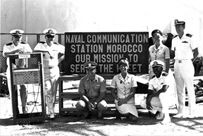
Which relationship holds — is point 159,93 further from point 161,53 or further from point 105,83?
point 105,83

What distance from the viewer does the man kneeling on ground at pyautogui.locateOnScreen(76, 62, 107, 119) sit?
6434 mm

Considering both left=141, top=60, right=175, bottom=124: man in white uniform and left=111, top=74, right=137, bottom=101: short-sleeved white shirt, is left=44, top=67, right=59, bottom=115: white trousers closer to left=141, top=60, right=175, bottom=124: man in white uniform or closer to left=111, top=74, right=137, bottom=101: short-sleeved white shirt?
left=111, top=74, right=137, bottom=101: short-sleeved white shirt

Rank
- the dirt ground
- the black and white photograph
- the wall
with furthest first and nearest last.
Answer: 1. the wall
2. the black and white photograph
3. the dirt ground

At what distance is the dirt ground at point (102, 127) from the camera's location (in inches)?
220

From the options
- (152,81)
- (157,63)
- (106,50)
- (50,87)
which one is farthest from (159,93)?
(50,87)

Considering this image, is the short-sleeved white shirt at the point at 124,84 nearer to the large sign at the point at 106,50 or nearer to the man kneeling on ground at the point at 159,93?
the man kneeling on ground at the point at 159,93

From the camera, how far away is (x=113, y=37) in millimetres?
6875

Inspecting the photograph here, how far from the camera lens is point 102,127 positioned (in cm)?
595

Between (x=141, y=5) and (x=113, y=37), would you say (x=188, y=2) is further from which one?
(x=113, y=37)

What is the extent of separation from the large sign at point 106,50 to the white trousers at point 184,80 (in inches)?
26.0

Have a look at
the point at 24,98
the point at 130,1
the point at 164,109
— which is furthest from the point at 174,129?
the point at 130,1

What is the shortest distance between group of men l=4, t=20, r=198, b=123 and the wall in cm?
744

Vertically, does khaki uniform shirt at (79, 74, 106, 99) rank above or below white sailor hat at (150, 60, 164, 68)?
Answer: below

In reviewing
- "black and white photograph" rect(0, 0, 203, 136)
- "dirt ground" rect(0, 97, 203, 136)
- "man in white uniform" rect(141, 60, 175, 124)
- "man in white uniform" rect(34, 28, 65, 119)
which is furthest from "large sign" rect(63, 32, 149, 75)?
"dirt ground" rect(0, 97, 203, 136)
